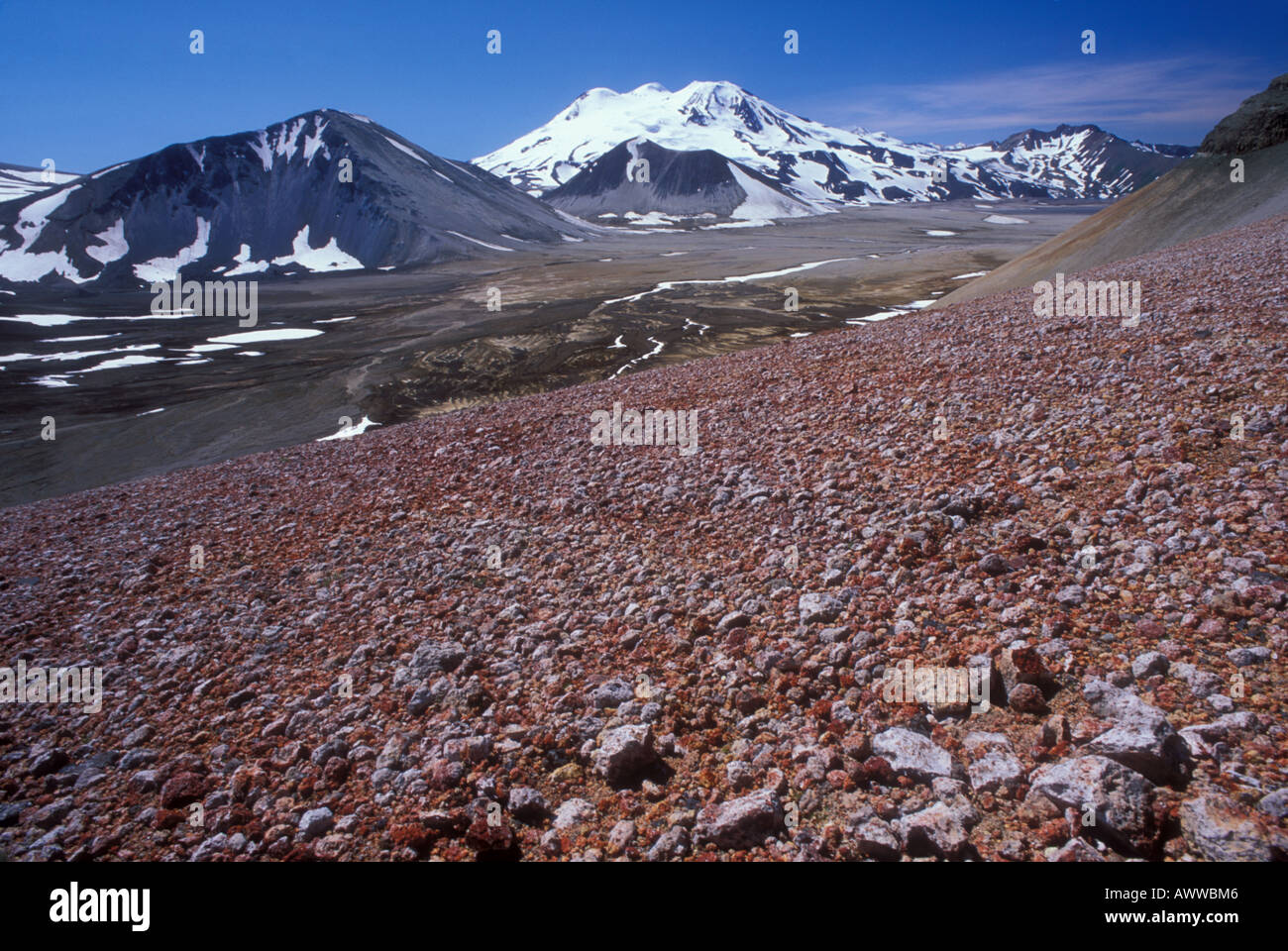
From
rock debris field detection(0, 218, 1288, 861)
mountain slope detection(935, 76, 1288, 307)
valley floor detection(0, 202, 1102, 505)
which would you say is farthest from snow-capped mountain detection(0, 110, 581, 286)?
rock debris field detection(0, 218, 1288, 861)

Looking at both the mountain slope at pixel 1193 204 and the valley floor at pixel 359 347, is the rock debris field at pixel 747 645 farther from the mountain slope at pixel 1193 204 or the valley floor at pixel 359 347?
the valley floor at pixel 359 347

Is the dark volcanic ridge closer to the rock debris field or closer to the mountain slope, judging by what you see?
the mountain slope

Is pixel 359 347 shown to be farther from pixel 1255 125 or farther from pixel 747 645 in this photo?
pixel 1255 125

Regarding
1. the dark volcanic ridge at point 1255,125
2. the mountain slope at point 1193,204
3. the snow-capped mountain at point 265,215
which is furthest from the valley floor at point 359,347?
the snow-capped mountain at point 265,215

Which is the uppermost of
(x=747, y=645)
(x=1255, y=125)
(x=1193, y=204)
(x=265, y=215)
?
(x=265, y=215)

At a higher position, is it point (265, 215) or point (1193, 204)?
point (265, 215)

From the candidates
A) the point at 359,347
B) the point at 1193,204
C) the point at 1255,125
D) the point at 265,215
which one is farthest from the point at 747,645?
the point at 265,215

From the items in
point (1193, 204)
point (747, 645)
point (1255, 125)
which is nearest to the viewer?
point (747, 645)
